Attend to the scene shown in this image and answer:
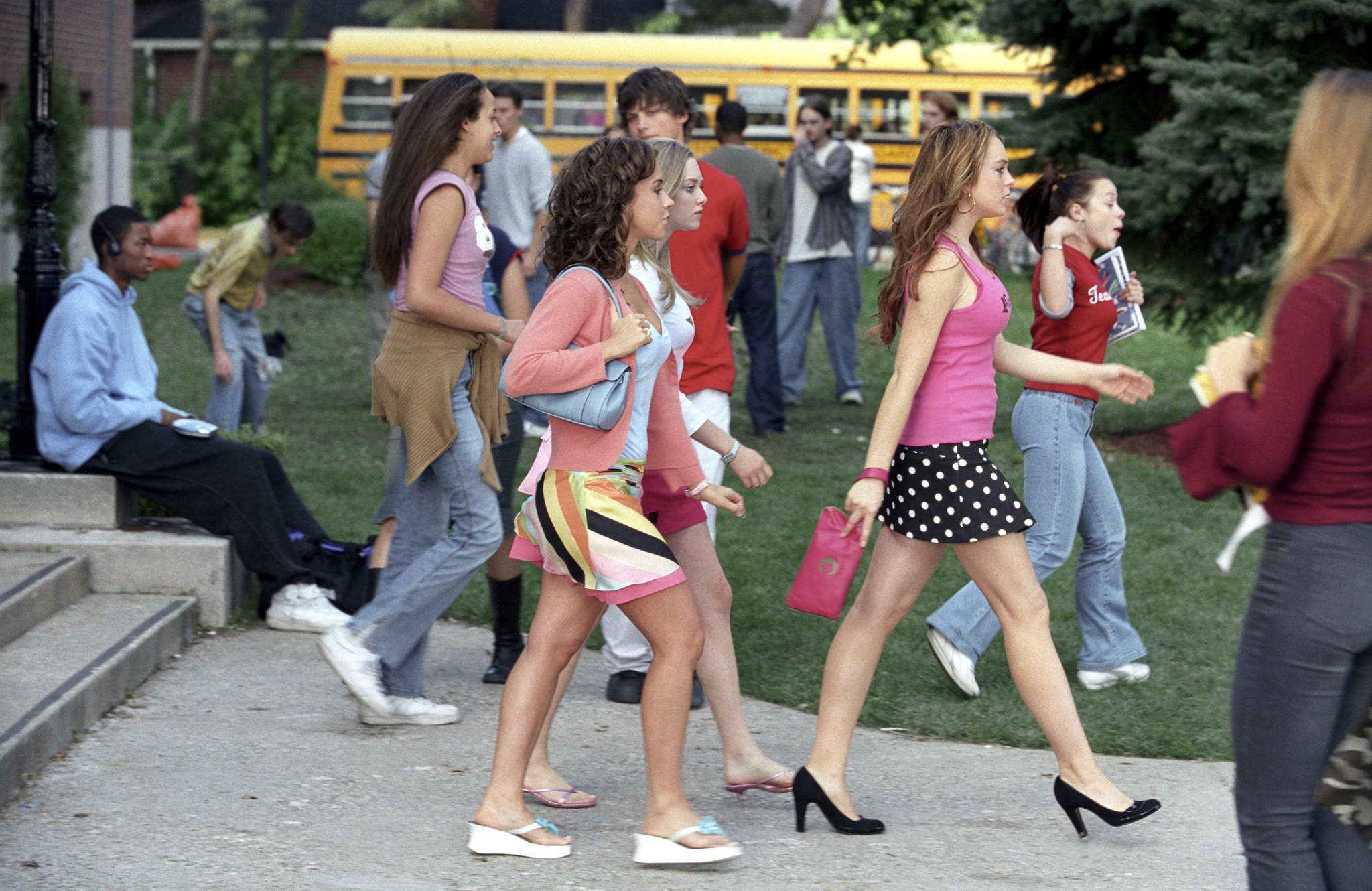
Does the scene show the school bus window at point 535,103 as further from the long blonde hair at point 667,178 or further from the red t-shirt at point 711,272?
the long blonde hair at point 667,178

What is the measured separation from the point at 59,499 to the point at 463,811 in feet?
9.03

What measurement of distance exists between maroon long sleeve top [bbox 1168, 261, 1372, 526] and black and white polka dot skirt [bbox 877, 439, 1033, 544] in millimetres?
1219

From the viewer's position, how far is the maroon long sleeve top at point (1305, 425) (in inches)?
102

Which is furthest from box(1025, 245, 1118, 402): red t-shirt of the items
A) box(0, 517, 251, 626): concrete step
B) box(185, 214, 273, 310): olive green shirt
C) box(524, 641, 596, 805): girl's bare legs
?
box(185, 214, 273, 310): olive green shirt

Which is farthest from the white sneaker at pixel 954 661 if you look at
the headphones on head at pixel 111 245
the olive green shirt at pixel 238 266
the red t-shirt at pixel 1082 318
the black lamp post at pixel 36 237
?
the olive green shirt at pixel 238 266

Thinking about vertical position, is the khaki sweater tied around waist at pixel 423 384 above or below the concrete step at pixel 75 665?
above

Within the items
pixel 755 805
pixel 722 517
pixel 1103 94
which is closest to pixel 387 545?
pixel 755 805

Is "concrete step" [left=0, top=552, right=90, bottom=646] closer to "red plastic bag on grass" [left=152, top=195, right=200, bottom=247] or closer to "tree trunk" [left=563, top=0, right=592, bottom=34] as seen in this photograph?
"red plastic bag on grass" [left=152, top=195, right=200, bottom=247]

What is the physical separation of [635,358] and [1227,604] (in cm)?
397

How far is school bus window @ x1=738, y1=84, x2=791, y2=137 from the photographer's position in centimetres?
2616

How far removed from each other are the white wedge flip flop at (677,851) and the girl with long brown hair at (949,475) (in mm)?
387

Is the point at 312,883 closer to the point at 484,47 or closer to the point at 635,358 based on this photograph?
the point at 635,358

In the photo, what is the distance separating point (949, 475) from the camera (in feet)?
13.3

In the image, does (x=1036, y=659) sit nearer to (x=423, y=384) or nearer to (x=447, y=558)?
(x=447, y=558)
